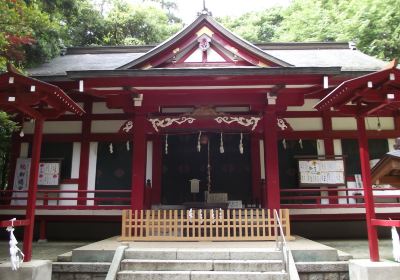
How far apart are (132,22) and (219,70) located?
61.1 feet

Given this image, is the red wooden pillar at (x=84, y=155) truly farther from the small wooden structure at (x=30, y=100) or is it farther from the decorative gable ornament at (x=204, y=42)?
the decorative gable ornament at (x=204, y=42)

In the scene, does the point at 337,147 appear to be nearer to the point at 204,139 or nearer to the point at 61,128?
the point at 204,139

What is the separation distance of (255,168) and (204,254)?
4.98 meters

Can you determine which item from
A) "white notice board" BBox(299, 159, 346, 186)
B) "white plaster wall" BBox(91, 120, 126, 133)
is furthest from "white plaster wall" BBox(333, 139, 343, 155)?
"white plaster wall" BBox(91, 120, 126, 133)

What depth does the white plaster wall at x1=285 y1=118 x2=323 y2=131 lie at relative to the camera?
10.9 m

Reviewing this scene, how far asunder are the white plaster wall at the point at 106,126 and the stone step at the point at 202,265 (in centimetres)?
548

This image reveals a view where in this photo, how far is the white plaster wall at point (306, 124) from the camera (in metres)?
10.9

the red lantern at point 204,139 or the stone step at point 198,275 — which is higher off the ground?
the red lantern at point 204,139

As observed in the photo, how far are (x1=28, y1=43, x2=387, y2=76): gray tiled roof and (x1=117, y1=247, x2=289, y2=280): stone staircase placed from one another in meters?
5.68

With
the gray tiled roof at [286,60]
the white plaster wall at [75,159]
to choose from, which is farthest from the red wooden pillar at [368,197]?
the white plaster wall at [75,159]

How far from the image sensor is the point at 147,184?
10680 mm

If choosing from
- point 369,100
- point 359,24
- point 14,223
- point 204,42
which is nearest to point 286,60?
point 204,42

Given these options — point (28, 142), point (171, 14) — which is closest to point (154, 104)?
point (28, 142)

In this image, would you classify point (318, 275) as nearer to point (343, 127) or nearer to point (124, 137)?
point (343, 127)
